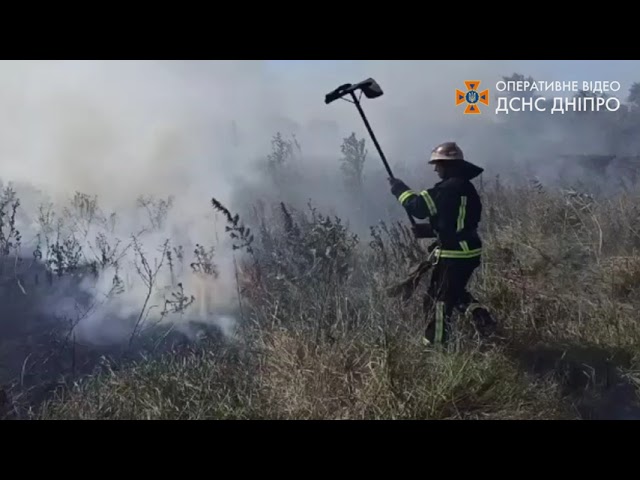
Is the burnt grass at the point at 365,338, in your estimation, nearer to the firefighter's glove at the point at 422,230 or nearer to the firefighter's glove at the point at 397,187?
the firefighter's glove at the point at 422,230

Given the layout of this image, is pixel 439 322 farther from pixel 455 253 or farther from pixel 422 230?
pixel 422 230

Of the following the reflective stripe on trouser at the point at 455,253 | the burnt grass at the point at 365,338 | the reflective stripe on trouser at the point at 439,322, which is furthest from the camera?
the reflective stripe on trouser at the point at 455,253

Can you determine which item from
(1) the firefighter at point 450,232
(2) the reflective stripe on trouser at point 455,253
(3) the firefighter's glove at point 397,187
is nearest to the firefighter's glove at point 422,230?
(1) the firefighter at point 450,232

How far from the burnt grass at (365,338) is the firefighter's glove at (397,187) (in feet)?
0.89

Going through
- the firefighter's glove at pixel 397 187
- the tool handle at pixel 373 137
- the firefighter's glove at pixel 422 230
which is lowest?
the firefighter's glove at pixel 422 230

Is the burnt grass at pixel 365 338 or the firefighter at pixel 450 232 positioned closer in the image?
the burnt grass at pixel 365 338

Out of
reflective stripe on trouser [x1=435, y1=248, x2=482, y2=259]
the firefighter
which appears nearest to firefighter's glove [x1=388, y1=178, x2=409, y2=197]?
the firefighter

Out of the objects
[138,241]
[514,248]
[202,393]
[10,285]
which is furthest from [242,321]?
[514,248]

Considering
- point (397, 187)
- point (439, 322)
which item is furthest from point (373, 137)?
point (439, 322)

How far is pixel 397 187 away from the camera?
14.9 ft

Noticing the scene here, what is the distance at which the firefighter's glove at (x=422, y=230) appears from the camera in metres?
4.64

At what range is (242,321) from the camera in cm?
465
